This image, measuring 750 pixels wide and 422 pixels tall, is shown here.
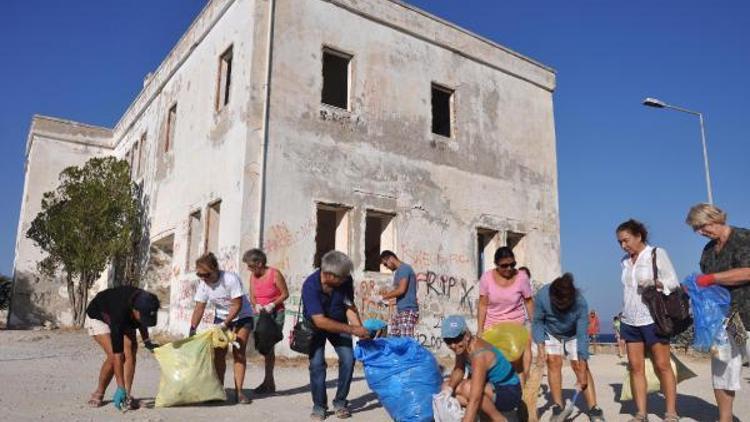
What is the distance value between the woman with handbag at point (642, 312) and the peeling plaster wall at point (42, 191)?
18674mm

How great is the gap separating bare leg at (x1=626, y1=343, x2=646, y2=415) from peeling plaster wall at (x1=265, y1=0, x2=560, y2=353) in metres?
6.32

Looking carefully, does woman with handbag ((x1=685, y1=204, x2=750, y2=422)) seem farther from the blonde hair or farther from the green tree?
the green tree

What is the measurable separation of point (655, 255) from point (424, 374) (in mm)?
2112

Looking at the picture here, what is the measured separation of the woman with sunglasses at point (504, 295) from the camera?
5.47 m

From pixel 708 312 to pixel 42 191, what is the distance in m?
21.1

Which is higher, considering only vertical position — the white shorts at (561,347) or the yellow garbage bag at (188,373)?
the white shorts at (561,347)

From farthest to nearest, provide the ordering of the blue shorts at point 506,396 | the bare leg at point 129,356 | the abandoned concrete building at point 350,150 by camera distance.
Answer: the abandoned concrete building at point 350,150 → the bare leg at point 129,356 → the blue shorts at point 506,396

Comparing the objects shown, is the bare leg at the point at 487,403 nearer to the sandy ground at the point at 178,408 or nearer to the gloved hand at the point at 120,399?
the sandy ground at the point at 178,408

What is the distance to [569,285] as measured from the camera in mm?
4879

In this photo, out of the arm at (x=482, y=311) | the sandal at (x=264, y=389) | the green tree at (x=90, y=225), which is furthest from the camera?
the green tree at (x=90, y=225)

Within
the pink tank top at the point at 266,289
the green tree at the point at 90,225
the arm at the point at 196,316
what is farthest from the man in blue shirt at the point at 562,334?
the green tree at the point at 90,225

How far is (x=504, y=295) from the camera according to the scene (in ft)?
18.0

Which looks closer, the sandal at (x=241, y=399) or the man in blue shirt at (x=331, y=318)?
the man in blue shirt at (x=331, y=318)

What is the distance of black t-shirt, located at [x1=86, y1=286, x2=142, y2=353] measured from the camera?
514cm
